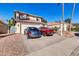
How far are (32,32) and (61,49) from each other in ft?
1.43

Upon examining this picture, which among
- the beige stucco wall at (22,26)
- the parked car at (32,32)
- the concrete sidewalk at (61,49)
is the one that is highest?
the beige stucco wall at (22,26)

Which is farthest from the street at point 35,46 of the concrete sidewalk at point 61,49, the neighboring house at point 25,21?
the neighboring house at point 25,21

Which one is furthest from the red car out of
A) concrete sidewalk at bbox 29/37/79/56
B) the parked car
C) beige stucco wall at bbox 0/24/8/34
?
beige stucco wall at bbox 0/24/8/34

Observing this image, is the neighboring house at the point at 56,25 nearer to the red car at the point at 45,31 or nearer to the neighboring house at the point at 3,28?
the red car at the point at 45,31

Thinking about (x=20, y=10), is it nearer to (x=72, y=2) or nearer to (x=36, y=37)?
(x=36, y=37)

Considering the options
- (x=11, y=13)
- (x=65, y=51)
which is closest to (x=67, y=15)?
(x=65, y=51)

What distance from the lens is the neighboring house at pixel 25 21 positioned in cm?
407

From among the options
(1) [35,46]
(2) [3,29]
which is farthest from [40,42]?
(2) [3,29]

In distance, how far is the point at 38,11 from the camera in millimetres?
4035

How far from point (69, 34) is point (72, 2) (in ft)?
1.51

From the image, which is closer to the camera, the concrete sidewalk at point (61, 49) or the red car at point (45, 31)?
the concrete sidewalk at point (61, 49)

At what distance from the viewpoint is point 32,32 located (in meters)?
4.08

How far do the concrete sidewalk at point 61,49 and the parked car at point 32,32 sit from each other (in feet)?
0.70

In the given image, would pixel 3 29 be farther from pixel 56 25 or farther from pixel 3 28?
pixel 56 25
